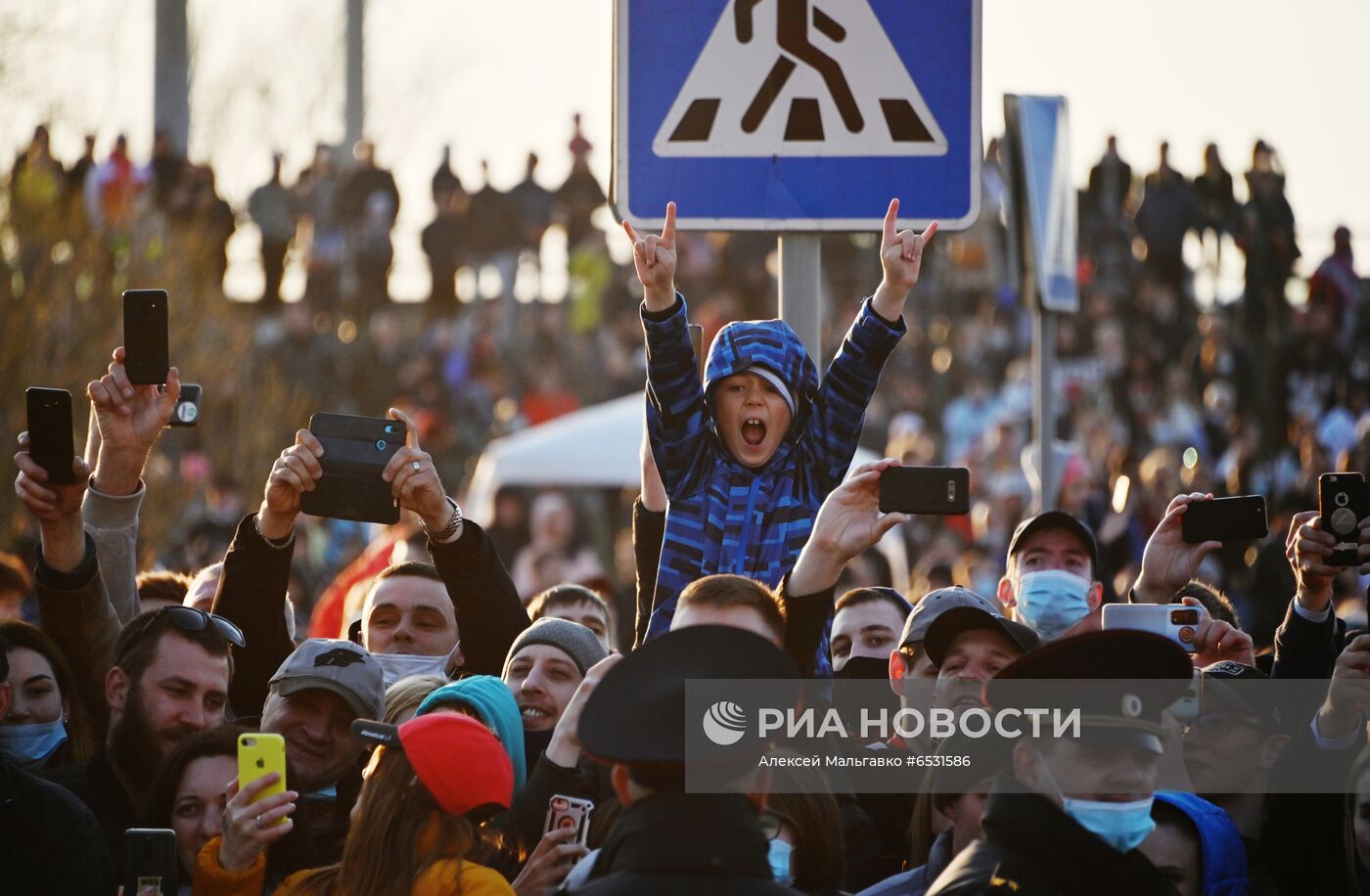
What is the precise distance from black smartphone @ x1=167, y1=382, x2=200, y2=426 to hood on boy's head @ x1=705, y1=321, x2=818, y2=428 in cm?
171

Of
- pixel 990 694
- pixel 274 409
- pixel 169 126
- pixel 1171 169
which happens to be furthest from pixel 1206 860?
pixel 169 126

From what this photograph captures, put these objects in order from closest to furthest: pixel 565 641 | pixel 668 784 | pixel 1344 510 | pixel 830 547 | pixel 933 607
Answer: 1. pixel 668 784
2. pixel 830 547
3. pixel 1344 510
4. pixel 933 607
5. pixel 565 641

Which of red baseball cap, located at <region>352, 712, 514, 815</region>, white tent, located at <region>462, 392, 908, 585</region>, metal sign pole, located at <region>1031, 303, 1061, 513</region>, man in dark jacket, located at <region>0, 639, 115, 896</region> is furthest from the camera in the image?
white tent, located at <region>462, 392, 908, 585</region>

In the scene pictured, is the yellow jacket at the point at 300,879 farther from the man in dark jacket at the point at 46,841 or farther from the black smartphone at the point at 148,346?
the black smartphone at the point at 148,346

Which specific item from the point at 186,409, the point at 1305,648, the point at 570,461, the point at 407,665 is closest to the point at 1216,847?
the point at 1305,648

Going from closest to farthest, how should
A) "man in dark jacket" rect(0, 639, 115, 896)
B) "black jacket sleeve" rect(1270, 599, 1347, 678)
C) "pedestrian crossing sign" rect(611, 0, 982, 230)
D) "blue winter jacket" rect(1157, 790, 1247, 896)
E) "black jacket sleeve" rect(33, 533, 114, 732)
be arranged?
"man in dark jacket" rect(0, 639, 115, 896), "blue winter jacket" rect(1157, 790, 1247, 896), "pedestrian crossing sign" rect(611, 0, 982, 230), "black jacket sleeve" rect(1270, 599, 1347, 678), "black jacket sleeve" rect(33, 533, 114, 732)

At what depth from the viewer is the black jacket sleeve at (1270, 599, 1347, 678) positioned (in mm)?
6457

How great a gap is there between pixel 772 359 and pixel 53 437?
83.1 inches

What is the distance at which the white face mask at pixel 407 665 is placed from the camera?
7.36 metres

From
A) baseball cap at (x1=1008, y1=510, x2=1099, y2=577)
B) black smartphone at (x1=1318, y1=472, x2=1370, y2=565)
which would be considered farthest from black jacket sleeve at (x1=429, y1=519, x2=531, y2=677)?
black smartphone at (x1=1318, y1=472, x2=1370, y2=565)

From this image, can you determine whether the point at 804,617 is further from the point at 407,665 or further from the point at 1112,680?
the point at 407,665

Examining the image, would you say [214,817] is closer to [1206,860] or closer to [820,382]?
[820,382]

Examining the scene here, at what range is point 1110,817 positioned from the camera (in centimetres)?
464

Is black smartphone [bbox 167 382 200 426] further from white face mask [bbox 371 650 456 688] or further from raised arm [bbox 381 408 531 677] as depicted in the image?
white face mask [bbox 371 650 456 688]
